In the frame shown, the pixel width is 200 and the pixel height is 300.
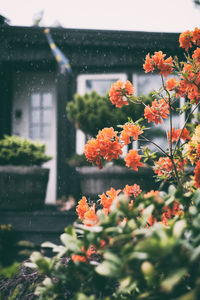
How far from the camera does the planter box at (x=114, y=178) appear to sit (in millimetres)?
3662

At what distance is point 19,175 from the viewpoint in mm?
3857

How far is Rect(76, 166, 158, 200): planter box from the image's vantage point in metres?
3.66

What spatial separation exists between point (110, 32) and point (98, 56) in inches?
16.1

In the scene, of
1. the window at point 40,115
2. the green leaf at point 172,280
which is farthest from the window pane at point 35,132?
the green leaf at point 172,280

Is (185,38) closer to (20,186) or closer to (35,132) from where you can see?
(20,186)

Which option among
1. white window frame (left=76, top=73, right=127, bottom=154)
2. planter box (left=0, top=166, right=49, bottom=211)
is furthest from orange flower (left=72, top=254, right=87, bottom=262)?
white window frame (left=76, top=73, right=127, bottom=154)

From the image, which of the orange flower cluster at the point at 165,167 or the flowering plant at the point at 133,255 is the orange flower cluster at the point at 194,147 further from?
the flowering plant at the point at 133,255

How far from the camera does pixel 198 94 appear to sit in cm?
172

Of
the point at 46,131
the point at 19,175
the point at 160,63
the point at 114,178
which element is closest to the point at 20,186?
the point at 19,175

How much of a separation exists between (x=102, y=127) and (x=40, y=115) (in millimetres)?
2168

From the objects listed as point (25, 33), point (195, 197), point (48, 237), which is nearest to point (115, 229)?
point (195, 197)

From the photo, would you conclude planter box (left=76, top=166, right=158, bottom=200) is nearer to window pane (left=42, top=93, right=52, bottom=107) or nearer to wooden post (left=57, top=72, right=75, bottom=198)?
wooden post (left=57, top=72, right=75, bottom=198)

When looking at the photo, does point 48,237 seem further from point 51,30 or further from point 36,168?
point 51,30

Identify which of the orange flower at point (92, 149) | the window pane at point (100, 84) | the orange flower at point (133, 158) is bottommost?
the orange flower at point (133, 158)
